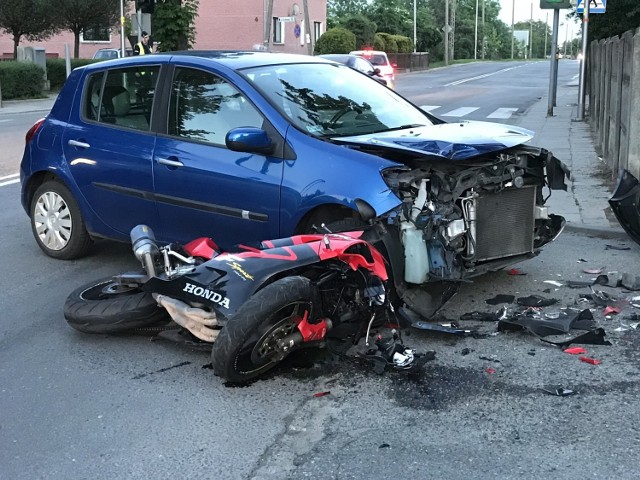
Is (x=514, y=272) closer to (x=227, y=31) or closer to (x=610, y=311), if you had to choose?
(x=610, y=311)

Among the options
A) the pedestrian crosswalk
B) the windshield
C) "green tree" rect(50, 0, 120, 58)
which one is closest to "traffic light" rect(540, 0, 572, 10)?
the pedestrian crosswalk

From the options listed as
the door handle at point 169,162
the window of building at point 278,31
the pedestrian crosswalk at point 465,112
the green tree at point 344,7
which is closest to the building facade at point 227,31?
the window of building at point 278,31

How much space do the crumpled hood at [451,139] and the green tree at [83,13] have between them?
35.1m

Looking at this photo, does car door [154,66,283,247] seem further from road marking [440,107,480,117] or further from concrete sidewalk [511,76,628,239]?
road marking [440,107,480,117]

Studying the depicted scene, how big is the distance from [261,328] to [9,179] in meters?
8.75

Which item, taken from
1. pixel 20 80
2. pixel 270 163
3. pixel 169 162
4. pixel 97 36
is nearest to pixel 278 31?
pixel 97 36

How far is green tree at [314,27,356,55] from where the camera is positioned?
51750mm

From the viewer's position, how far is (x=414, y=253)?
4.82 meters

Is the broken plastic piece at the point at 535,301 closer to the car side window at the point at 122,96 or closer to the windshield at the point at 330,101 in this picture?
the windshield at the point at 330,101

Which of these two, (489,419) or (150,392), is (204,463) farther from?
(489,419)

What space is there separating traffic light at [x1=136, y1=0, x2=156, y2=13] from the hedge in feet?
29.4

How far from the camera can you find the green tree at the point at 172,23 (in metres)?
28.7

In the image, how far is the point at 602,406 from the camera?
13.2ft

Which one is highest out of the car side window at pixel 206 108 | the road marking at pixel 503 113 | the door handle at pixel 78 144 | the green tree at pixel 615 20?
the green tree at pixel 615 20
